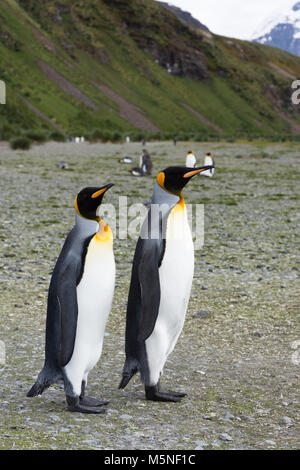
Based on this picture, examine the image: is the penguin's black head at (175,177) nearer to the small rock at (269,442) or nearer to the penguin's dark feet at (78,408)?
the penguin's dark feet at (78,408)

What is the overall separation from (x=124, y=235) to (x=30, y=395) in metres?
6.60

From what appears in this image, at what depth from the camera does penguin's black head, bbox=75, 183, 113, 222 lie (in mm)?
3340

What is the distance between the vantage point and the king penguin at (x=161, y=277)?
3617mm

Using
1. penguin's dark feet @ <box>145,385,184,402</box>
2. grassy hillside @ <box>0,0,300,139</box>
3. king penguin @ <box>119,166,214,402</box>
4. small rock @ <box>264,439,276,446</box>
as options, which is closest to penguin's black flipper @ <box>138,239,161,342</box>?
king penguin @ <box>119,166,214,402</box>

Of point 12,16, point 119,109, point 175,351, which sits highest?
point 12,16

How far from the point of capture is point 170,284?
3.69 meters

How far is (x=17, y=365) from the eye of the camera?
4285 mm

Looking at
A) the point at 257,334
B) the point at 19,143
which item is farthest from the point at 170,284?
the point at 19,143

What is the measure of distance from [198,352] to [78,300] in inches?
67.1

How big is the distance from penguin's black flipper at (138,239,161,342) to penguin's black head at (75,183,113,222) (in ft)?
1.43

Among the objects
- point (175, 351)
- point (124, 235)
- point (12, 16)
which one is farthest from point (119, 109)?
point (175, 351)

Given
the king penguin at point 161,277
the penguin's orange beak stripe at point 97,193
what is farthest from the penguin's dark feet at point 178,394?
the penguin's orange beak stripe at point 97,193

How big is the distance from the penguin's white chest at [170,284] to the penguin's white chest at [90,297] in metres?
0.39
